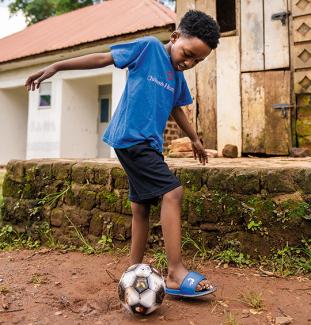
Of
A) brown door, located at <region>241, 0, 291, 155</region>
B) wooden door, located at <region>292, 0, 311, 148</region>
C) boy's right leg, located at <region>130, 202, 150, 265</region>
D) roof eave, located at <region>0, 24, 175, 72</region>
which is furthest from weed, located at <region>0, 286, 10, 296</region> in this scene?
roof eave, located at <region>0, 24, 175, 72</region>

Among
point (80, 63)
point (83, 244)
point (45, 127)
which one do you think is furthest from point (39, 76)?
point (45, 127)

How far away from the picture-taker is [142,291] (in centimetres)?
195

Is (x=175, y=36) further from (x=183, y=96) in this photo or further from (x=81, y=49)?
(x=81, y=49)

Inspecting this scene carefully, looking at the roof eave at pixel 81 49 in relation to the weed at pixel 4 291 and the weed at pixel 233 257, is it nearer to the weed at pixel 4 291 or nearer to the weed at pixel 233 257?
the weed at pixel 233 257

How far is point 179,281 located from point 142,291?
0.76ft

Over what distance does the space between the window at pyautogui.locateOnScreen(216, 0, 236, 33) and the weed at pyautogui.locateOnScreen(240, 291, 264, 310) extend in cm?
509

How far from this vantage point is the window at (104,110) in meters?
10.3

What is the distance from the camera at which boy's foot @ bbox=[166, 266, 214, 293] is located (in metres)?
2.05

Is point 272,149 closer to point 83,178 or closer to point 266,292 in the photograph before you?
point 83,178

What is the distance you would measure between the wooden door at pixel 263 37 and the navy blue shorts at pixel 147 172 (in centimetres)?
380

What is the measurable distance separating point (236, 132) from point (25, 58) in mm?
6033

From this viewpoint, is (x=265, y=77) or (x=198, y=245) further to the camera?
(x=265, y=77)

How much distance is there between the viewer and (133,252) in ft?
7.75

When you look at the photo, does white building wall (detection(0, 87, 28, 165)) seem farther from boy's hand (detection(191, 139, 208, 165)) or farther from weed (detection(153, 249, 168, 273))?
boy's hand (detection(191, 139, 208, 165))
